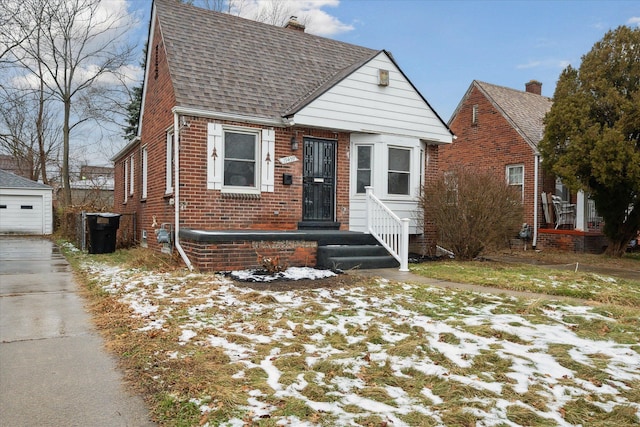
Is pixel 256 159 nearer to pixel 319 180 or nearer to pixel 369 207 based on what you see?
pixel 319 180

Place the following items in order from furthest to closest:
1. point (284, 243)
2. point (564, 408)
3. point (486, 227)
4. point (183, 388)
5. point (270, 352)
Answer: point (486, 227) → point (284, 243) → point (270, 352) → point (183, 388) → point (564, 408)

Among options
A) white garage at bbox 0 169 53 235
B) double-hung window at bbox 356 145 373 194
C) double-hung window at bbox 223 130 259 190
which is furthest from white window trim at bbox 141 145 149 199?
white garage at bbox 0 169 53 235

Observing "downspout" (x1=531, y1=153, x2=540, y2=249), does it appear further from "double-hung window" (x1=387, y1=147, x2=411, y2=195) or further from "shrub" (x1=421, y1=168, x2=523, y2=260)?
"double-hung window" (x1=387, y1=147, x2=411, y2=195)

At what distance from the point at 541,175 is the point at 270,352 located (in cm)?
1465

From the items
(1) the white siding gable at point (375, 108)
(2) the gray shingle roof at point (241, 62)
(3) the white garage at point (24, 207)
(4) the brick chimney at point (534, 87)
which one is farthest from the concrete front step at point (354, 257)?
(3) the white garage at point (24, 207)

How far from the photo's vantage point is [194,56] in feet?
33.2

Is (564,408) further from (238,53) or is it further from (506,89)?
(506,89)

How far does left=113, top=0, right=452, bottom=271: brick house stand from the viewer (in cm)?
911

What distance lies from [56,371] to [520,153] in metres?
16.1

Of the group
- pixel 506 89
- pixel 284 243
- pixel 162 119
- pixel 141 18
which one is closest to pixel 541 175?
pixel 506 89

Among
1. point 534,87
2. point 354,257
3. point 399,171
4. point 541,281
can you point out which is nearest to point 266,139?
point 354,257

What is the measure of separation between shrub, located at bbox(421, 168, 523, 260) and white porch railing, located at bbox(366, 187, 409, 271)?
109cm

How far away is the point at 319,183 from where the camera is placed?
10680 millimetres

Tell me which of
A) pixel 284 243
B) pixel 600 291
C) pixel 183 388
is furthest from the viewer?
pixel 284 243
